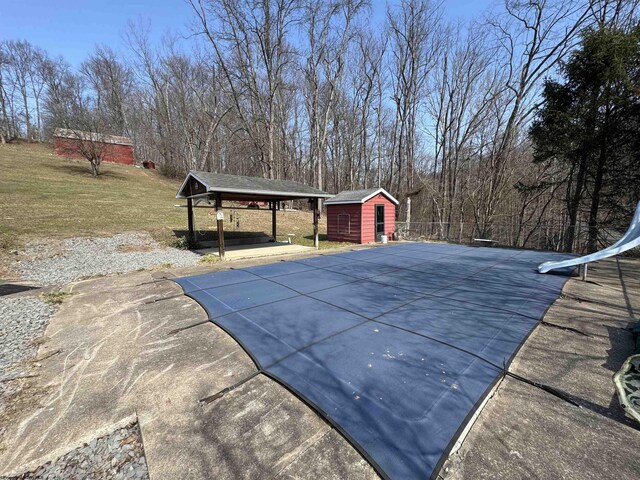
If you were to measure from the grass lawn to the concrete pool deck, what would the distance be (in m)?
9.16

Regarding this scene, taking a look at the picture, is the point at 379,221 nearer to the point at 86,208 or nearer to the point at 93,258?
the point at 93,258

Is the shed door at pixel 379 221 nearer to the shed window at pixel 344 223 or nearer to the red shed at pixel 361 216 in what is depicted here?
the red shed at pixel 361 216

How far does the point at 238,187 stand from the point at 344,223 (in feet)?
21.0

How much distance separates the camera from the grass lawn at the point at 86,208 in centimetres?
1073

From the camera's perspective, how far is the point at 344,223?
45.8 ft

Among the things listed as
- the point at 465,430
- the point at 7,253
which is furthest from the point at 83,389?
the point at 7,253

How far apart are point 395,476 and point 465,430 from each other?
2.29ft

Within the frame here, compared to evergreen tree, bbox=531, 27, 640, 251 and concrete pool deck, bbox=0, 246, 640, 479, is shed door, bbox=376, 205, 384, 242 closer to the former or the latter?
evergreen tree, bbox=531, 27, 640, 251

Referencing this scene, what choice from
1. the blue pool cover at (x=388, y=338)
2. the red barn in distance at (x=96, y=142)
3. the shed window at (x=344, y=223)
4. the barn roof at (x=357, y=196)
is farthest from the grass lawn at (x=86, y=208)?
the blue pool cover at (x=388, y=338)

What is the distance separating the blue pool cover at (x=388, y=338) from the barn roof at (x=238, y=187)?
3.48 metres

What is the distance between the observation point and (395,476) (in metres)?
1.62

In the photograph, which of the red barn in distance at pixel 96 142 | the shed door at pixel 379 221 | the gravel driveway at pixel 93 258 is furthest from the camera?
the red barn in distance at pixel 96 142

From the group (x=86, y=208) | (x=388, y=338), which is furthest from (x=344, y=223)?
(x=86, y=208)

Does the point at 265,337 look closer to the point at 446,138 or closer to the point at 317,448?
the point at 317,448
